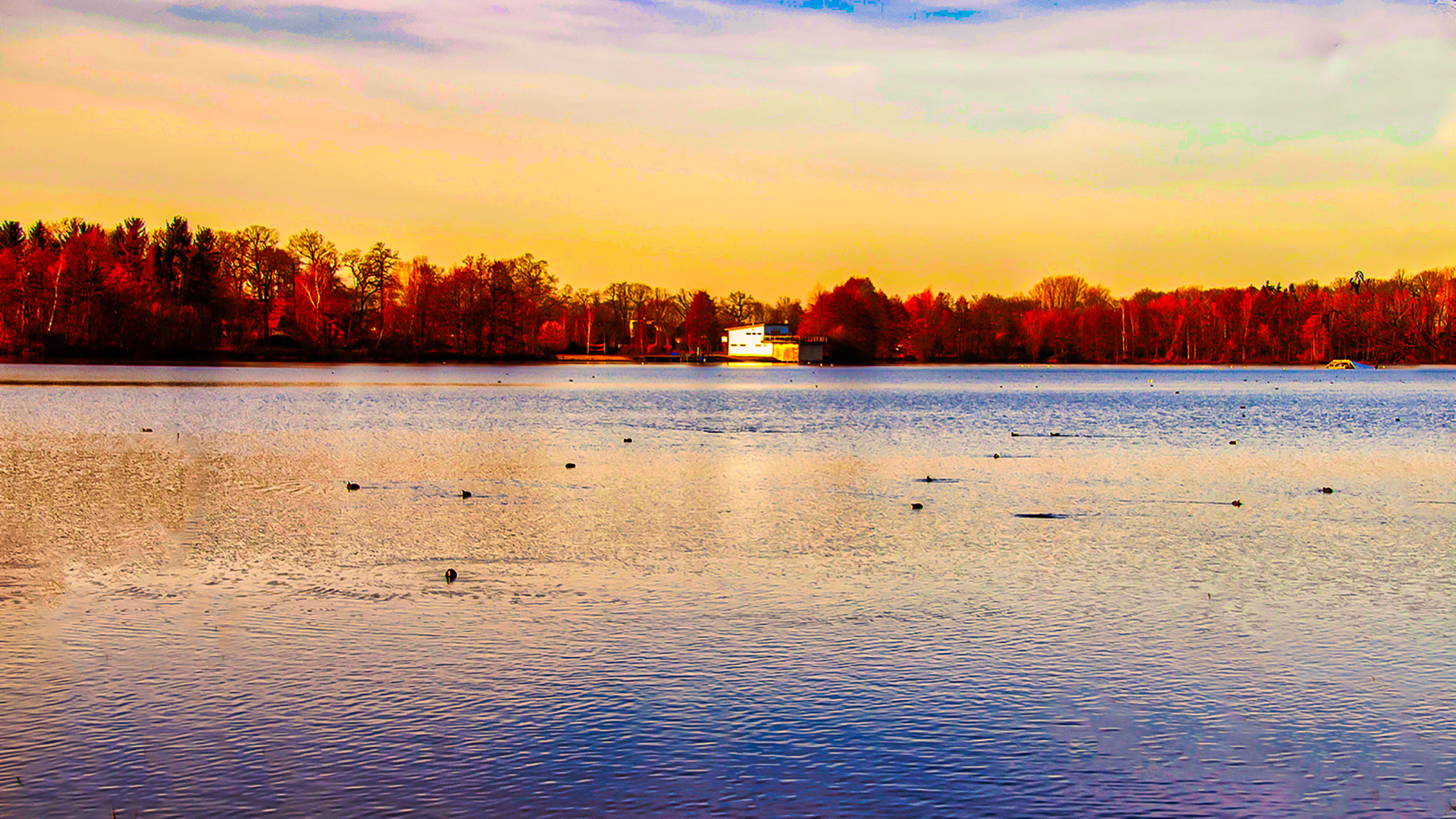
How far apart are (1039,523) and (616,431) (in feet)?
73.6

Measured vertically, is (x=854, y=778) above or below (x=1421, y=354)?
below

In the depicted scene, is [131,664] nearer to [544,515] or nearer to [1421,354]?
[544,515]

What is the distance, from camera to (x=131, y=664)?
964cm

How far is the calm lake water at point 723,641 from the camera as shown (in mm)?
7141

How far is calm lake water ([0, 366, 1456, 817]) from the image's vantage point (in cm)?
714

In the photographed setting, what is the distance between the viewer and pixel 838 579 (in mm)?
13555

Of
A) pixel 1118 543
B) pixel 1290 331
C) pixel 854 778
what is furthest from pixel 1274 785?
pixel 1290 331

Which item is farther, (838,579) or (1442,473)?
(1442,473)

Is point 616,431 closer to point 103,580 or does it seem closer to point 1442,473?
point 1442,473

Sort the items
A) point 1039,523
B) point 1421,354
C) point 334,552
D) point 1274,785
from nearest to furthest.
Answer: point 1274,785
point 1421,354
point 334,552
point 1039,523

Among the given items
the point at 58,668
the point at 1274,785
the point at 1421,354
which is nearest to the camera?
the point at 1274,785

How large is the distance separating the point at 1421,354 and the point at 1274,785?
18.2ft

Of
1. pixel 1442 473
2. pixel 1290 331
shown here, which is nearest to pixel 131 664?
pixel 1442 473

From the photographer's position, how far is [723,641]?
34.6 ft
